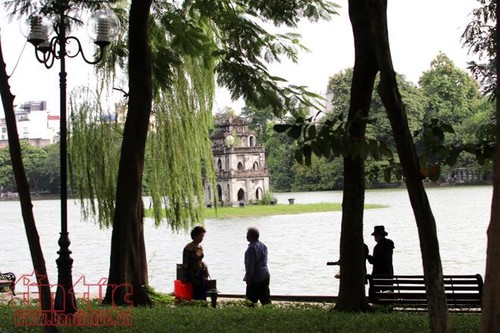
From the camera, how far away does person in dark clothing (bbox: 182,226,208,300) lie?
8.99 metres

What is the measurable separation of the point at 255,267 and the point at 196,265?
0.70 m

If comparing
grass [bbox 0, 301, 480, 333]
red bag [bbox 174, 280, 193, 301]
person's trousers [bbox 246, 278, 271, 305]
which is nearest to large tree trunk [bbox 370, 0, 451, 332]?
grass [bbox 0, 301, 480, 333]

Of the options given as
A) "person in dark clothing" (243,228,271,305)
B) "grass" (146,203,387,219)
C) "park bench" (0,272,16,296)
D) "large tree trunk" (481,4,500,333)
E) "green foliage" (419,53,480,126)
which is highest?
"green foliage" (419,53,480,126)

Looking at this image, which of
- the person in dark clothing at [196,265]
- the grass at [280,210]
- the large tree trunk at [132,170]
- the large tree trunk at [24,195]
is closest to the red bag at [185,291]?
the person in dark clothing at [196,265]

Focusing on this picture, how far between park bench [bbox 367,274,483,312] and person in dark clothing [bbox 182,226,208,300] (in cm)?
200

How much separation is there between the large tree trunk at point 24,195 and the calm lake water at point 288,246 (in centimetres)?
1238

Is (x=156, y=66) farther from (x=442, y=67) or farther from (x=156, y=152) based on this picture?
(x=442, y=67)

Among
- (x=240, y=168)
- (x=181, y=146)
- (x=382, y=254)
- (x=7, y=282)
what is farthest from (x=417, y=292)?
(x=240, y=168)

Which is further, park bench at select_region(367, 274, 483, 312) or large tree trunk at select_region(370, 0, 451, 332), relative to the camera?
park bench at select_region(367, 274, 483, 312)

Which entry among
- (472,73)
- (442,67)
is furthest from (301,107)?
(442,67)

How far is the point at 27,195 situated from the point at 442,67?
6983 centimetres

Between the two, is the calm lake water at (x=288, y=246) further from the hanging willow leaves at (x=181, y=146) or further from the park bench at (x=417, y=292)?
the park bench at (x=417, y=292)

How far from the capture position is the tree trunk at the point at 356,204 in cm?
802

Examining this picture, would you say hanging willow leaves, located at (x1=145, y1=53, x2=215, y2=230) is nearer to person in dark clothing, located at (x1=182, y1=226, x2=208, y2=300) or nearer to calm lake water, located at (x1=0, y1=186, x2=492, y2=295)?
calm lake water, located at (x1=0, y1=186, x2=492, y2=295)
